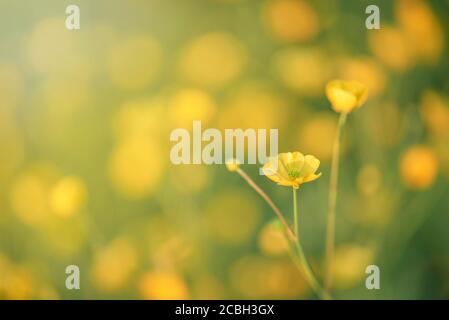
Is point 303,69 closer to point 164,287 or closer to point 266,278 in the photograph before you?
point 266,278

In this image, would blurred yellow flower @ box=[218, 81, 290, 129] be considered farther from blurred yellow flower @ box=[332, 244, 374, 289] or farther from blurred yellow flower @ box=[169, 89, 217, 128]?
blurred yellow flower @ box=[332, 244, 374, 289]

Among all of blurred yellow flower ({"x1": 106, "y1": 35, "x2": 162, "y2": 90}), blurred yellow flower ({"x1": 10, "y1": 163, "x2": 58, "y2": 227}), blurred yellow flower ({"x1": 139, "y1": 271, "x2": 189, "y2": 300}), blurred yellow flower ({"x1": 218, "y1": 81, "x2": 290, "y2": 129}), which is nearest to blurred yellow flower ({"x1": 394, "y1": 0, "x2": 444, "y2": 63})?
blurred yellow flower ({"x1": 218, "y1": 81, "x2": 290, "y2": 129})

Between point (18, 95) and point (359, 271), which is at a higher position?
point (18, 95)

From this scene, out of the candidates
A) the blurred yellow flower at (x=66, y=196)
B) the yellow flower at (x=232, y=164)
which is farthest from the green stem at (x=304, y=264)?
the blurred yellow flower at (x=66, y=196)

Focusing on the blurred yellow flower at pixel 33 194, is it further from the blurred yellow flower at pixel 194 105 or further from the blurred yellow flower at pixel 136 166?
the blurred yellow flower at pixel 194 105

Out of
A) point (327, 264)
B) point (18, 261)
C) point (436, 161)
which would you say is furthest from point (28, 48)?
point (436, 161)

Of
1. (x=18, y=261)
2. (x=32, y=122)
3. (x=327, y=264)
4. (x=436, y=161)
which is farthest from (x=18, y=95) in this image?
(x=436, y=161)
